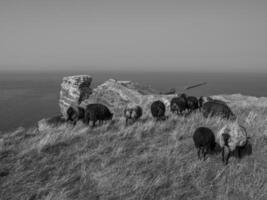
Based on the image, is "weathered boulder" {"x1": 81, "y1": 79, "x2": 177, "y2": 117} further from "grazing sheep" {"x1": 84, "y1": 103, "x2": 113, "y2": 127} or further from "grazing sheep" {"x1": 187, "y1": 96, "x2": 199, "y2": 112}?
"grazing sheep" {"x1": 84, "y1": 103, "x2": 113, "y2": 127}

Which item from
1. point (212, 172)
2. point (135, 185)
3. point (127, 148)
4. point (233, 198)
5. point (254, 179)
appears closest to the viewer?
point (233, 198)

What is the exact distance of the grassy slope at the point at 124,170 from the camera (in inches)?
198

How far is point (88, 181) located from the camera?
5512 mm

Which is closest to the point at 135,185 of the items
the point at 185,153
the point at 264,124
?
the point at 185,153

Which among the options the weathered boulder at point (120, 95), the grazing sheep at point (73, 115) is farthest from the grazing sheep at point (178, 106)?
the weathered boulder at point (120, 95)

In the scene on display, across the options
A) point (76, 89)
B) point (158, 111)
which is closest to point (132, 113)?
point (158, 111)

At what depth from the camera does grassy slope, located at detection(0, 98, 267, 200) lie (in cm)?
504

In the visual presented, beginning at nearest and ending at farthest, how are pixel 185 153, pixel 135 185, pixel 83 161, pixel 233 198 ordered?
pixel 233 198, pixel 135 185, pixel 83 161, pixel 185 153

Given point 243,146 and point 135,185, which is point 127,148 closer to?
point 135,185

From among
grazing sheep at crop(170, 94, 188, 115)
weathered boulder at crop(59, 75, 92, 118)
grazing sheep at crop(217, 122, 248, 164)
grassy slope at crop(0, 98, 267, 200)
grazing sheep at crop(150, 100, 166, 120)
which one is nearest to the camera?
grassy slope at crop(0, 98, 267, 200)

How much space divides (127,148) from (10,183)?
383 centimetres

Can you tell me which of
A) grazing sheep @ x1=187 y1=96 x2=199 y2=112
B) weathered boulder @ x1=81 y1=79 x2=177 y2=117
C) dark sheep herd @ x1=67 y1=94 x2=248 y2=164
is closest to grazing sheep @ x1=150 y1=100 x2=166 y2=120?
dark sheep herd @ x1=67 y1=94 x2=248 y2=164

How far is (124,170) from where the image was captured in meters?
6.04

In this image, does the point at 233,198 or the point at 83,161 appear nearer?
the point at 233,198
